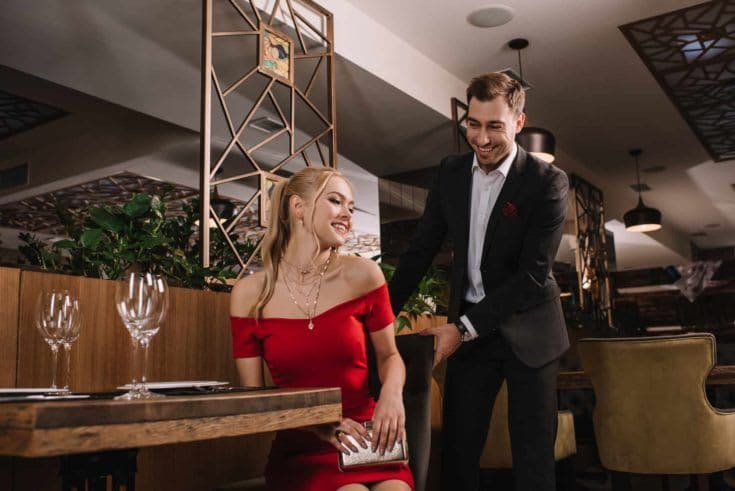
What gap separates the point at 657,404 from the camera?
2.69 meters

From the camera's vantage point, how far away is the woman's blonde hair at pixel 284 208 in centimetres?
186

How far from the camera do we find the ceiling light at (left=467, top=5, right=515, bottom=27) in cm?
468

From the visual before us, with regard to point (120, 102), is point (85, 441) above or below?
below

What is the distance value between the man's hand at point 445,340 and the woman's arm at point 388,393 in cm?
12

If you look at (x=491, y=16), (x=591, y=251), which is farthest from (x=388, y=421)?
(x=591, y=251)

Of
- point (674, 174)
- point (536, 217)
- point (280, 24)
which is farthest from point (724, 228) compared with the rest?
point (536, 217)

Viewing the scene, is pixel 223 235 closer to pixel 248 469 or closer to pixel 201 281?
pixel 201 281

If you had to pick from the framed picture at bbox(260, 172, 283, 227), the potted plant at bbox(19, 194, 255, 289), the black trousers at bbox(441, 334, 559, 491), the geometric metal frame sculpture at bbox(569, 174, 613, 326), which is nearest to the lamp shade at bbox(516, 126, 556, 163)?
the framed picture at bbox(260, 172, 283, 227)

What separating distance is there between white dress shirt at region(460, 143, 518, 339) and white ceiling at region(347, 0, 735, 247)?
111 inches

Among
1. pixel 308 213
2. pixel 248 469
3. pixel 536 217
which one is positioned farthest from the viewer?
pixel 248 469

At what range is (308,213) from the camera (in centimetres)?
189

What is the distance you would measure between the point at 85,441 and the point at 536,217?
145 cm

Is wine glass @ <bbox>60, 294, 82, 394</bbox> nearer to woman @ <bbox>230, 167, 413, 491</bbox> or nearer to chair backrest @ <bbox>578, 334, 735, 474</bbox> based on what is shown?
woman @ <bbox>230, 167, 413, 491</bbox>

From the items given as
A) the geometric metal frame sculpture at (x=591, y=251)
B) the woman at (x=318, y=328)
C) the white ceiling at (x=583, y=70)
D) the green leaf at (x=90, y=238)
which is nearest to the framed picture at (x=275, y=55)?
the white ceiling at (x=583, y=70)
